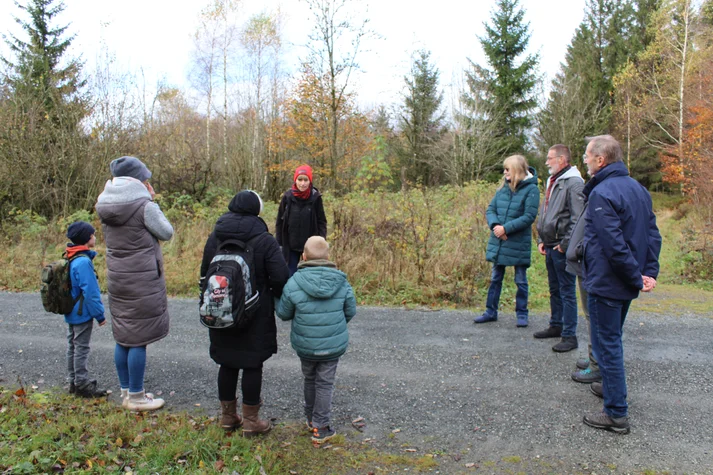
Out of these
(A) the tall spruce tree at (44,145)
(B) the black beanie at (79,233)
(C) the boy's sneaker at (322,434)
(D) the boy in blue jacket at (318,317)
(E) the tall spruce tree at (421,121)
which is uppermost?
(E) the tall spruce tree at (421,121)

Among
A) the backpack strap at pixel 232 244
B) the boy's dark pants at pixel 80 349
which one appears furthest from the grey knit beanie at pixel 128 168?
the boy's dark pants at pixel 80 349

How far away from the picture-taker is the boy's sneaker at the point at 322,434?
3.60m

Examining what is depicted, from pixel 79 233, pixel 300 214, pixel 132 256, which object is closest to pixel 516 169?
pixel 300 214

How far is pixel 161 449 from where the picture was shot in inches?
137

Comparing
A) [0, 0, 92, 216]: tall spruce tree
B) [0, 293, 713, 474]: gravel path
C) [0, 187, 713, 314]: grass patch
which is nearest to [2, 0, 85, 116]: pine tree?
[0, 0, 92, 216]: tall spruce tree

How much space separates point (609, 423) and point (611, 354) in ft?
1.67

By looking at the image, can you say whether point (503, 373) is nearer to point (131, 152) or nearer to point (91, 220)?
point (91, 220)

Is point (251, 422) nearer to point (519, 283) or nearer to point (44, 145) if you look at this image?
point (519, 283)

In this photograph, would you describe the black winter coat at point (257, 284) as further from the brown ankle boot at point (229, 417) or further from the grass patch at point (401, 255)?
the grass patch at point (401, 255)

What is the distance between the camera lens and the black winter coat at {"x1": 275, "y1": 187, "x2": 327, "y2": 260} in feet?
22.6

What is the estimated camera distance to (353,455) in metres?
3.46

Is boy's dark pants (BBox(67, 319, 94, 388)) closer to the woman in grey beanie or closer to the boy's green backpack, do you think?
the boy's green backpack

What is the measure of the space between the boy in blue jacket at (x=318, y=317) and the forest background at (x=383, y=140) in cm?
430

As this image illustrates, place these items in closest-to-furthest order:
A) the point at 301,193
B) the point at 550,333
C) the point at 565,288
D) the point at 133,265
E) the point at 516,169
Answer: the point at 133,265 < the point at 565,288 < the point at 550,333 < the point at 516,169 < the point at 301,193
